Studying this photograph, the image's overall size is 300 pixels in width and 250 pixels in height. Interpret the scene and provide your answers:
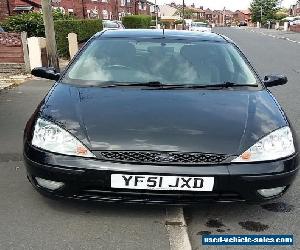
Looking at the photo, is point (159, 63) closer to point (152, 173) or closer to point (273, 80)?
point (273, 80)

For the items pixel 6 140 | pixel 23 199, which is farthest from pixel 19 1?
pixel 23 199

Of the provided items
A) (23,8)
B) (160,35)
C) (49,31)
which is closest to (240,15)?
(23,8)

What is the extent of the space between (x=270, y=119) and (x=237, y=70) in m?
1.02

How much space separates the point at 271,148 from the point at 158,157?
0.85 metres

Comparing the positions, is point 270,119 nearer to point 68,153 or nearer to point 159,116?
point 159,116

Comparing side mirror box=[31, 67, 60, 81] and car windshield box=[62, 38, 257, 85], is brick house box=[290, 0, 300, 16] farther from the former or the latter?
side mirror box=[31, 67, 60, 81]

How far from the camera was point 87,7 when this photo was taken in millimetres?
42625

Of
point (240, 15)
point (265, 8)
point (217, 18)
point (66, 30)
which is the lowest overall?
point (217, 18)

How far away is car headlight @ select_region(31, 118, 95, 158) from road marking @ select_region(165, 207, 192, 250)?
813 millimetres

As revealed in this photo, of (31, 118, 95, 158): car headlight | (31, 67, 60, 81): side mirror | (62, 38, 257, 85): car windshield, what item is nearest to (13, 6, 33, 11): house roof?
(31, 67, 60, 81): side mirror

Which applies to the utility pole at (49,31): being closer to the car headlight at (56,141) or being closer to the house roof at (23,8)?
the car headlight at (56,141)

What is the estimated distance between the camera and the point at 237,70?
4.33 m

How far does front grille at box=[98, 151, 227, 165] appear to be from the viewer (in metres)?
3.01

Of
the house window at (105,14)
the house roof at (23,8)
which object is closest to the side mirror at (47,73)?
the house roof at (23,8)
